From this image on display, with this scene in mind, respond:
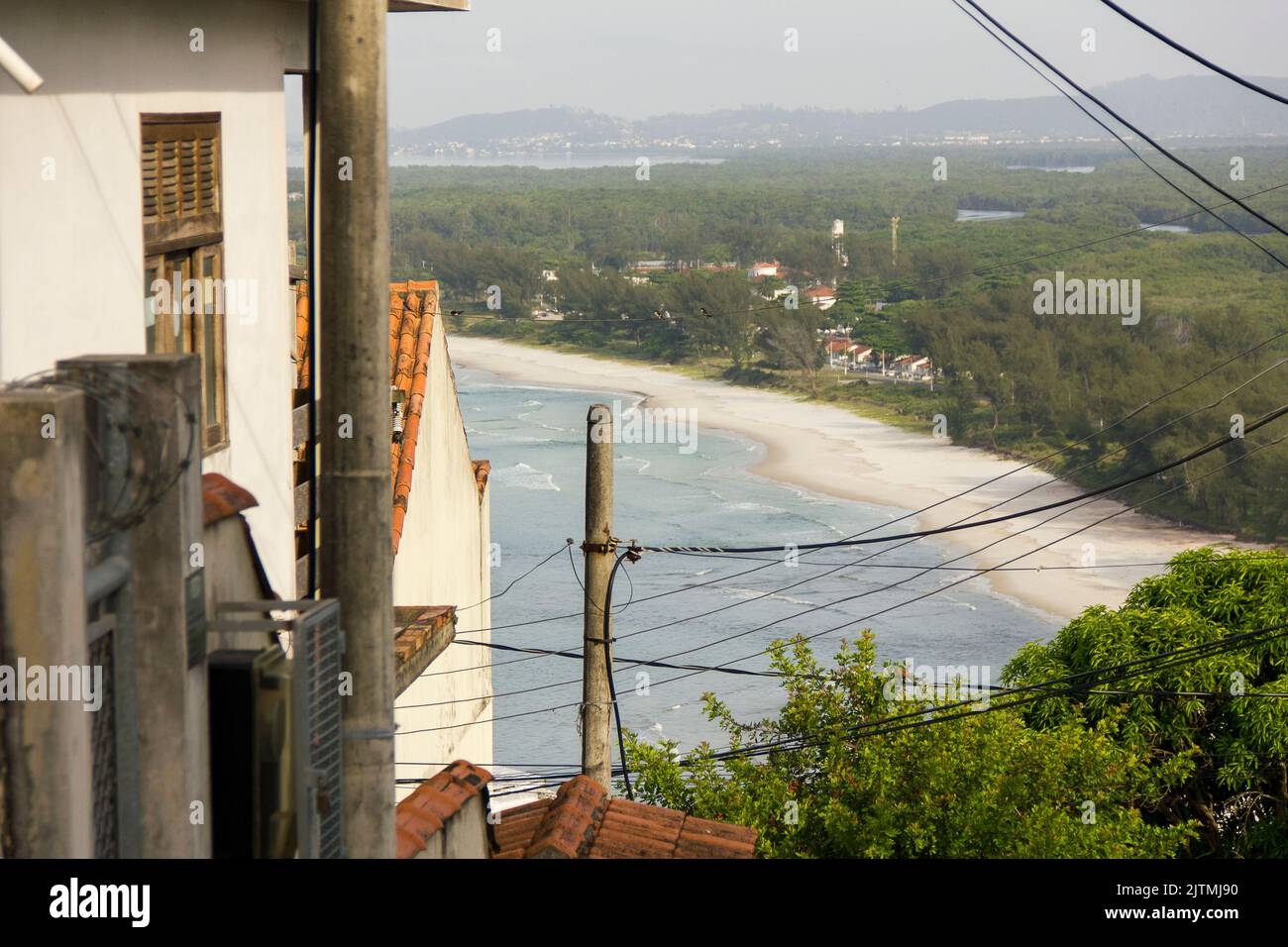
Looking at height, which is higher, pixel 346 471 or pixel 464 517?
pixel 346 471

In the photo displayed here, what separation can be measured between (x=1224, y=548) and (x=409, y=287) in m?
44.0

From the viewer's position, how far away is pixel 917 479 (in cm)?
6003

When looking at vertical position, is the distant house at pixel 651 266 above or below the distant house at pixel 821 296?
above

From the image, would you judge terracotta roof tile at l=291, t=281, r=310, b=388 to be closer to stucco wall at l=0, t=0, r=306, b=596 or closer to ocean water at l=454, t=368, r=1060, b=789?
stucco wall at l=0, t=0, r=306, b=596

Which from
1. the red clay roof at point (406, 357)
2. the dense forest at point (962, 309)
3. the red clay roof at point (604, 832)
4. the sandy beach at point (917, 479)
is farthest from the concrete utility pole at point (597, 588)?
the sandy beach at point (917, 479)

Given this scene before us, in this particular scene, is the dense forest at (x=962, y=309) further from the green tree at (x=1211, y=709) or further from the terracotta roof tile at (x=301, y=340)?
the terracotta roof tile at (x=301, y=340)

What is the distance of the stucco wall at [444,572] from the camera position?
12352 millimetres

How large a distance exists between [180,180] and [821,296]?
97.0 metres

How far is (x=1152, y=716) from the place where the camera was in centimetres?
1725

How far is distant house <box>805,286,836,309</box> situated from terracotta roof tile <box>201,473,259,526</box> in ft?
291

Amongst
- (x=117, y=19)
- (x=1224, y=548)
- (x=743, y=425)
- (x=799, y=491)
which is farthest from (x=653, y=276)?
(x=117, y=19)

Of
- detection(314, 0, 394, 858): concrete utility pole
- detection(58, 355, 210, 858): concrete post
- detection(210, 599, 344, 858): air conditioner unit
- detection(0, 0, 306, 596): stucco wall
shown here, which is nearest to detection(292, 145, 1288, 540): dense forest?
detection(0, 0, 306, 596): stucco wall

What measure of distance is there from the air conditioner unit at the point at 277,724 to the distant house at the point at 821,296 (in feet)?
291
